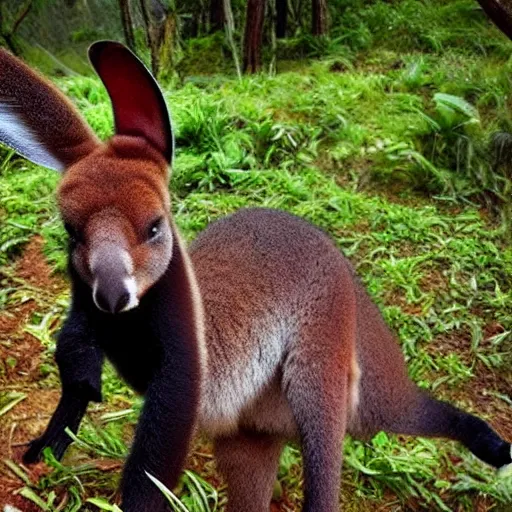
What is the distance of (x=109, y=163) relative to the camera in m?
2.19

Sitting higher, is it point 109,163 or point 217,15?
point 109,163

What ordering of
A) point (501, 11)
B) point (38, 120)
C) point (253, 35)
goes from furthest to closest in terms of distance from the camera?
1. point (253, 35)
2. point (501, 11)
3. point (38, 120)

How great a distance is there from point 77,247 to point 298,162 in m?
A: 3.25

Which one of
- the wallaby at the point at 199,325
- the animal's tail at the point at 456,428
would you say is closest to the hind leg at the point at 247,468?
the wallaby at the point at 199,325

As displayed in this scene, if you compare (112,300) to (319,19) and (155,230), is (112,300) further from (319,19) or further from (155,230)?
(319,19)

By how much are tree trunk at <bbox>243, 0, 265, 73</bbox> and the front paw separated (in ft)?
14.6

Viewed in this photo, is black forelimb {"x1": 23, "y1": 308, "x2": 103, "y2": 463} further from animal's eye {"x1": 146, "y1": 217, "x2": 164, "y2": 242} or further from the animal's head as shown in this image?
animal's eye {"x1": 146, "y1": 217, "x2": 164, "y2": 242}

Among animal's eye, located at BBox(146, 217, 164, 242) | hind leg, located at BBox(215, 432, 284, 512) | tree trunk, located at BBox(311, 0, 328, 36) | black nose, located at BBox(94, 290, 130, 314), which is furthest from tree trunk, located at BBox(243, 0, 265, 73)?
black nose, located at BBox(94, 290, 130, 314)

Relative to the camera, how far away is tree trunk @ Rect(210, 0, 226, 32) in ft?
24.2

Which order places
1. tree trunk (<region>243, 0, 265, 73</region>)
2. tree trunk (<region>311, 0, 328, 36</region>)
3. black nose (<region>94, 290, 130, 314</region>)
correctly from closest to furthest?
black nose (<region>94, 290, 130, 314</region>) < tree trunk (<region>243, 0, 265, 73</region>) < tree trunk (<region>311, 0, 328, 36</region>)

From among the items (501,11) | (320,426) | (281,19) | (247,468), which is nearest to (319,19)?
(281,19)

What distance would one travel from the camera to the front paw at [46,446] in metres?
2.69

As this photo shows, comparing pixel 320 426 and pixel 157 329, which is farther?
pixel 320 426

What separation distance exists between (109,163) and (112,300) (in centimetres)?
42
